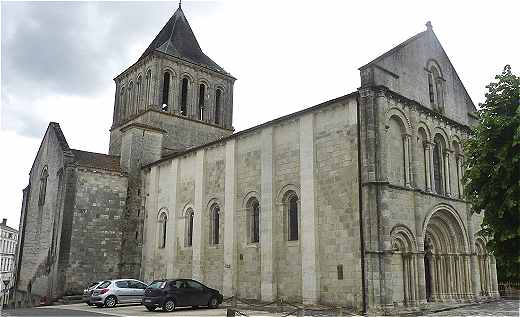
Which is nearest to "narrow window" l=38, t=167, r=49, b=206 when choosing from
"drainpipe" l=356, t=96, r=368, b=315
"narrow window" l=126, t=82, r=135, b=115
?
"narrow window" l=126, t=82, r=135, b=115

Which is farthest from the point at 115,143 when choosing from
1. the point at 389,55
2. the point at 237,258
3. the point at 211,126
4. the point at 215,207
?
the point at 389,55

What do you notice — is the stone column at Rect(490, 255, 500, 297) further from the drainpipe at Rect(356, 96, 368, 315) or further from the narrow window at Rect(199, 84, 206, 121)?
the narrow window at Rect(199, 84, 206, 121)

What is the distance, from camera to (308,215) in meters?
18.8

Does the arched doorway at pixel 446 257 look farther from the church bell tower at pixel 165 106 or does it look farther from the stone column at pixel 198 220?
the church bell tower at pixel 165 106

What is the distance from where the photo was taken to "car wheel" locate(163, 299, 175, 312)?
18.4 metres

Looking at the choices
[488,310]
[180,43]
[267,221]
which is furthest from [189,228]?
[180,43]

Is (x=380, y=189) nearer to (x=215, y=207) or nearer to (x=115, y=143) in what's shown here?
(x=215, y=207)

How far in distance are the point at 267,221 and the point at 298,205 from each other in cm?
166

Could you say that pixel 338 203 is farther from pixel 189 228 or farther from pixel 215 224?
pixel 189 228

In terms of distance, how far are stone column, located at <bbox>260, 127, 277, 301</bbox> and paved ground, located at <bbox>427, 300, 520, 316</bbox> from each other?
6.52 metres

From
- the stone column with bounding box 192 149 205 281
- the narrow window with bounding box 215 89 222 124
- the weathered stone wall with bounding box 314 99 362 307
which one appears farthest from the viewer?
the narrow window with bounding box 215 89 222 124

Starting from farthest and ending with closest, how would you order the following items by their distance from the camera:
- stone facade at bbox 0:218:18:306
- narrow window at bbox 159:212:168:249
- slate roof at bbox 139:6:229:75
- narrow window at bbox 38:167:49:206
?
stone facade at bbox 0:218:18:306 → slate roof at bbox 139:6:229:75 → narrow window at bbox 38:167:49:206 → narrow window at bbox 159:212:168:249

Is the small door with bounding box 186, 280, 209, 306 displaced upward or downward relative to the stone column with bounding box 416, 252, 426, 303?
downward

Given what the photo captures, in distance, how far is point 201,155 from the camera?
2516 centimetres
